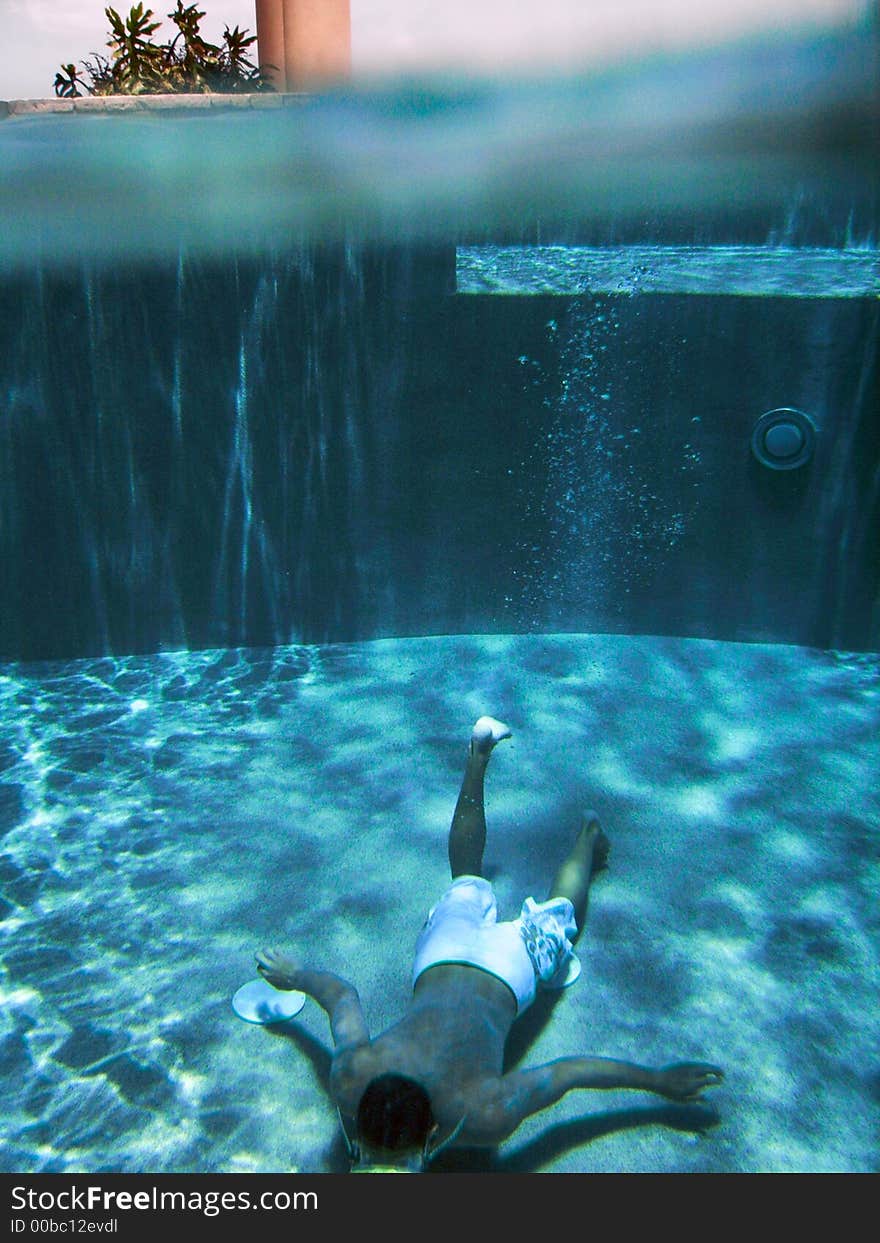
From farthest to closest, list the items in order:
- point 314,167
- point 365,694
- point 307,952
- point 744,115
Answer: point 314,167
point 744,115
point 365,694
point 307,952

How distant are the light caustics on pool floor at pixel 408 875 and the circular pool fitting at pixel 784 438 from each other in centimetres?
183

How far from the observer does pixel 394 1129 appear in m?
2.42

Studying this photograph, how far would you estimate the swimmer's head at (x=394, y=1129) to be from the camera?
2.42 m

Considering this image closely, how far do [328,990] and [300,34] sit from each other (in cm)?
1446

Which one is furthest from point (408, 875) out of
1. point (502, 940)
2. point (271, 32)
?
point (271, 32)

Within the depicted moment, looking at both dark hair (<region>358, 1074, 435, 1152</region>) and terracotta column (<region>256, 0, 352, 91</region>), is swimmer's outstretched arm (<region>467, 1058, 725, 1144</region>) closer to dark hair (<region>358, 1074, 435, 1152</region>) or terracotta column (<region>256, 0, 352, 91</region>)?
dark hair (<region>358, 1074, 435, 1152</region>)

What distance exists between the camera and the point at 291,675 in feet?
23.7

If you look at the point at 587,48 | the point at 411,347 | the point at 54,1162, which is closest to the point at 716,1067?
the point at 54,1162

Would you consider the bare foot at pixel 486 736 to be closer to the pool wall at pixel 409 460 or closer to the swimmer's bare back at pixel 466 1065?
the swimmer's bare back at pixel 466 1065

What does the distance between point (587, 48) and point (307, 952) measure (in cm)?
858

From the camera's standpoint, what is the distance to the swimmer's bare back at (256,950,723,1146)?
2.71 m

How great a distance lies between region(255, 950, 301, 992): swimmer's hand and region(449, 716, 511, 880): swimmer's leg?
108cm

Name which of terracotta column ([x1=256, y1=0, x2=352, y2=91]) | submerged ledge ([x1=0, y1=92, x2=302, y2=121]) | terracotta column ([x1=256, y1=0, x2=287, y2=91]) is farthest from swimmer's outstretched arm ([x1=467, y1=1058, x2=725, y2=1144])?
terracotta column ([x1=256, y1=0, x2=287, y2=91])
